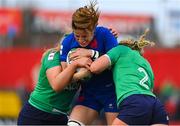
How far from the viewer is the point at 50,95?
7047 mm

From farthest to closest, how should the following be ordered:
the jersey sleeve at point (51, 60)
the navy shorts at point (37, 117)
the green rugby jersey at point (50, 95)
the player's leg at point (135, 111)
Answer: the navy shorts at point (37, 117)
the green rugby jersey at point (50, 95)
the jersey sleeve at point (51, 60)
the player's leg at point (135, 111)

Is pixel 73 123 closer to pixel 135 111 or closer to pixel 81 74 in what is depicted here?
pixel 81 74

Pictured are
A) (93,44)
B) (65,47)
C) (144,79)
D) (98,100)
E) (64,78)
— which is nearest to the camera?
(144,79)

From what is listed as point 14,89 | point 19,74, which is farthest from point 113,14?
point 14,89

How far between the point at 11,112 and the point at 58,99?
37.1 ft

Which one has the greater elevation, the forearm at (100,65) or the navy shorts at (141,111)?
the forearm at (100,65)

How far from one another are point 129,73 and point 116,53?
256 mm

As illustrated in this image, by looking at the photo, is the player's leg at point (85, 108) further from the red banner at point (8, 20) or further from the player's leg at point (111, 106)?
the red banner at point (8, 20)

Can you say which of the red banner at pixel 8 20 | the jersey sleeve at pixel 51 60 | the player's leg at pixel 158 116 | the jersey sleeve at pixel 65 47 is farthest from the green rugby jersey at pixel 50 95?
the red banner at pixel 8 20

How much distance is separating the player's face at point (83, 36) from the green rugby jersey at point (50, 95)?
439 millimetres

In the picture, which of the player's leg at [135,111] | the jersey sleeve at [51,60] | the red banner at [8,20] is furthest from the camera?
the red banner at [8,20]

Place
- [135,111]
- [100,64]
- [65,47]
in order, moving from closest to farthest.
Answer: [135,111], [100,64], [65,47]

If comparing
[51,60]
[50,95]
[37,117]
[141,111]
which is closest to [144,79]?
[141,111]

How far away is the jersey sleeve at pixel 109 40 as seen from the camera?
659cm
